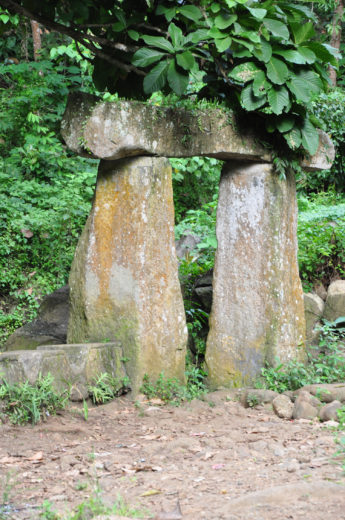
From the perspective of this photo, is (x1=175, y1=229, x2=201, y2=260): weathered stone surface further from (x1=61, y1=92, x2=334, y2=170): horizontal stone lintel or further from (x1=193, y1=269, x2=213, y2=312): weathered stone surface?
(x1=61, y1=92, x2=334, y2=170): horizontal stone lintel

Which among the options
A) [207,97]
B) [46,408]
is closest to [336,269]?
[207,97]

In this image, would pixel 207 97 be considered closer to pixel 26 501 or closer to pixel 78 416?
pixel 78 416

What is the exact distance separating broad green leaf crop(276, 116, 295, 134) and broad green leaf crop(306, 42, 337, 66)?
53 centimetres

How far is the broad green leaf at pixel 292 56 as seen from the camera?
4.71m

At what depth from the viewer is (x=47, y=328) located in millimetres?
6164

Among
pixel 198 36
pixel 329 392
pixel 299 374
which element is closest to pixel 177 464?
pixel 329 392

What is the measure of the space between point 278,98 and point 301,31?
561 millimetres

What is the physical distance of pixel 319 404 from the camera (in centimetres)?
455

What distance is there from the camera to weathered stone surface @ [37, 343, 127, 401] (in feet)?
15.3

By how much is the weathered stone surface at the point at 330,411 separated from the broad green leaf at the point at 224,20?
2853 millimetres

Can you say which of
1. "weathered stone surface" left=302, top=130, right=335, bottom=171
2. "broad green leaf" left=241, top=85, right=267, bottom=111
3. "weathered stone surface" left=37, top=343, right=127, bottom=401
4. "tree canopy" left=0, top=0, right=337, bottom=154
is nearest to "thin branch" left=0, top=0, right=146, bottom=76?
"tree canopy" left=0, top=0, right=337, bottom=154

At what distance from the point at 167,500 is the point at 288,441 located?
123 centimetres

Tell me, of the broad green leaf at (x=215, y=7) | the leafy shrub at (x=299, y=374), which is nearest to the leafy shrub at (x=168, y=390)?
the leafy shrub at (x=299, y=374)

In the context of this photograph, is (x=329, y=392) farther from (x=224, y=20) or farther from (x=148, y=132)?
(x=224, y=20)
